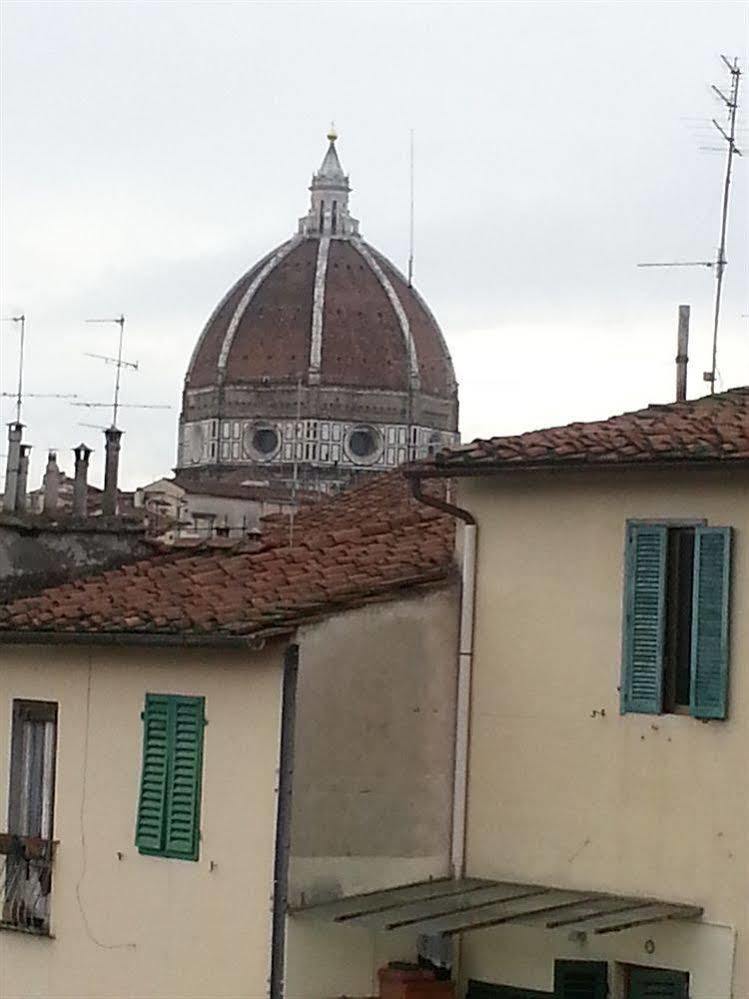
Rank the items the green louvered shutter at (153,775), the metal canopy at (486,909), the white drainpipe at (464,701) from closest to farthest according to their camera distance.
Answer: the metal canopy at (486,909), the white drainpipe at (464,701), the green louvered shutter at (153,775)

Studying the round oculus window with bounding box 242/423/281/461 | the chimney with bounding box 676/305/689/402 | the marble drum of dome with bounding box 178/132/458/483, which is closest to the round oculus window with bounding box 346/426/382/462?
the marble drum of dome with bounding box 178/132/458/483

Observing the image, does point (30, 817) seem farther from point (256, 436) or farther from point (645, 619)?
point (256, 436)

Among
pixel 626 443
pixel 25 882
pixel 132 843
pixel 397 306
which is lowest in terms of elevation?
pixel 25 882

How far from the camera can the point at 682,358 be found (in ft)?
56.9

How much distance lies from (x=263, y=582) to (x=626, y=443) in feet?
8.60

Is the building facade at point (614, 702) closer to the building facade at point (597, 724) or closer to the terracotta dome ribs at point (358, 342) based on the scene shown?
the building facade at point (597, 724)

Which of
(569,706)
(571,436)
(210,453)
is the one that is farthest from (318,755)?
(210,453)

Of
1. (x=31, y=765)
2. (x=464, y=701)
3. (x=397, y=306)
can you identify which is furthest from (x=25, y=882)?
(x=397, y=306)

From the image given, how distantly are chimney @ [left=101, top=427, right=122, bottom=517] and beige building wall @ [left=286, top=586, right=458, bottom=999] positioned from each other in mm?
8228

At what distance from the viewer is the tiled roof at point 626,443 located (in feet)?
42.7

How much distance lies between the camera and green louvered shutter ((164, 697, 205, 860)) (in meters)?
14.1

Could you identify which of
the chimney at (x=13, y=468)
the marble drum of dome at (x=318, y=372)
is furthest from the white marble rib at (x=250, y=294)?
the chimney at (x=13, y=468)

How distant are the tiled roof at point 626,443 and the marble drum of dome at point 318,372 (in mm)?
115105

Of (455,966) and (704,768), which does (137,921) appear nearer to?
(455,966)
